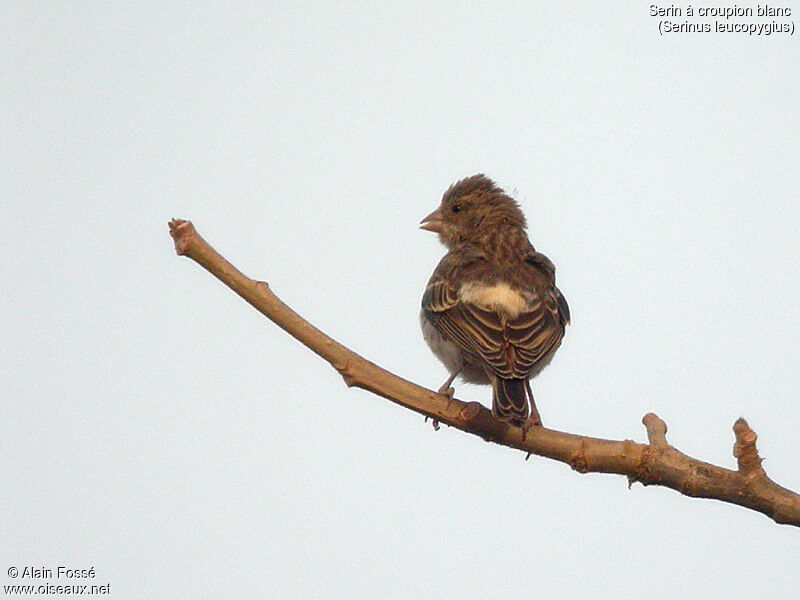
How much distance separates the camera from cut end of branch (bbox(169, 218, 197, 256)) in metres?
4.23

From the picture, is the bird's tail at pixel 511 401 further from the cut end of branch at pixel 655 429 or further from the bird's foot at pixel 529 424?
the cut end of branch at pixel 655 429

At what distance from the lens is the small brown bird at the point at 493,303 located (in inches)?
252

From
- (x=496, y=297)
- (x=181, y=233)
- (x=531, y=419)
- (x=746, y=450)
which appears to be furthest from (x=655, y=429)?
(x=496, y=297)

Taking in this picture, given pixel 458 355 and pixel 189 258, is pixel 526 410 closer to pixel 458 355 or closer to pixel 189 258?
pixel 458 355

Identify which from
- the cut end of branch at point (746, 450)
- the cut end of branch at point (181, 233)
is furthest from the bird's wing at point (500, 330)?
the cut end of branch at point (181, 233)

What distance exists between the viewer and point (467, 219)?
29.8 ft

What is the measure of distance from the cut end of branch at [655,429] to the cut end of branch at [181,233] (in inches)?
89.5

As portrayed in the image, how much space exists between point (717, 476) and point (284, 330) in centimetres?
200

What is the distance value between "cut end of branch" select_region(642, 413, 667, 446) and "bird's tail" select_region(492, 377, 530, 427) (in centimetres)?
68

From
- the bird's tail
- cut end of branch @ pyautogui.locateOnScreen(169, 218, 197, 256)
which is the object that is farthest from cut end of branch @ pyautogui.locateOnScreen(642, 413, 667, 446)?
cut end of branch @ pyautogui.locateOnScreen(169, 218, 197, 256)

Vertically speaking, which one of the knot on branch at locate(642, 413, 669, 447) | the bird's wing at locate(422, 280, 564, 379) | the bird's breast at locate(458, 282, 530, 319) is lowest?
the knot on branch at locate(642, 413, 669, 447)

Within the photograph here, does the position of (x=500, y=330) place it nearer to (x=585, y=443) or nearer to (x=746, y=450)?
(x=585, y=443)

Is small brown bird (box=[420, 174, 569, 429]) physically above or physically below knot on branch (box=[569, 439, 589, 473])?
above

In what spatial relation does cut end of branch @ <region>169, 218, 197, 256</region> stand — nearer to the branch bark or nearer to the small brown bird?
the branch bark
